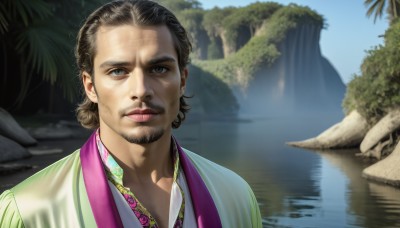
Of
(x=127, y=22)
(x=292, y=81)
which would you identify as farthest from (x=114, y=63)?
(x=292, y=81)

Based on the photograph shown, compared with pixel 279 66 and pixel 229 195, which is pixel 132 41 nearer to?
pixel 229 195

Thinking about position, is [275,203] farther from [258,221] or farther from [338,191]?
[258,221]

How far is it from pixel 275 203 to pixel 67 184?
8736 millimetres

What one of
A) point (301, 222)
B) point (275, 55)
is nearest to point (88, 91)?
point (301, 222)

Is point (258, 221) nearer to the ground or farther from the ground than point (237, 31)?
nearer to the ground

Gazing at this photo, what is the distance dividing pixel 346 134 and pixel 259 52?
86.4 metres

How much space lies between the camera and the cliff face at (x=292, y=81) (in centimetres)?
10962

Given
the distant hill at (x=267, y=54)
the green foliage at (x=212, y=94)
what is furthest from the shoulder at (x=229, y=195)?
the distant hill at (x=267, y=54)

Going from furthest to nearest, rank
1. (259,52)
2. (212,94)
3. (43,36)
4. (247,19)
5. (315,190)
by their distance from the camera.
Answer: (247,19), (259,52), (212,94), (43,36), (315,190)

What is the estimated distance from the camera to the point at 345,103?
21.4 meters

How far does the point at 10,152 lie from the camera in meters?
15.1

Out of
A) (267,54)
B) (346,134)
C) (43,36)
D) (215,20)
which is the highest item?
(215,20)

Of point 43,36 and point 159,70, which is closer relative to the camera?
point 159,70

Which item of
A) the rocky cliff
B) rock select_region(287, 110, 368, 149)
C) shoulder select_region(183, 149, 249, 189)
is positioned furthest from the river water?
the rocky cliff
